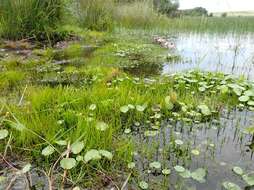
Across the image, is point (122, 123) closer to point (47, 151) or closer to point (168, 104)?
point (168, 104)

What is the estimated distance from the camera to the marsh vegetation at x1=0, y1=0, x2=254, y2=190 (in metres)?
1.89

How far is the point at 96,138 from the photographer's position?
215 cm

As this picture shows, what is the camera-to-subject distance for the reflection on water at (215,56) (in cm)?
500

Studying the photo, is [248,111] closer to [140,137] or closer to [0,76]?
[140,137]

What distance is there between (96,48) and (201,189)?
5.09m

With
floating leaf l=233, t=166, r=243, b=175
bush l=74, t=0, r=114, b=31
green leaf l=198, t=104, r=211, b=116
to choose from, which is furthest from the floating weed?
bush l=74, t=0, r=114, b=31

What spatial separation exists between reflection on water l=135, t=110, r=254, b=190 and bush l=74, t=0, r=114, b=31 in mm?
6923

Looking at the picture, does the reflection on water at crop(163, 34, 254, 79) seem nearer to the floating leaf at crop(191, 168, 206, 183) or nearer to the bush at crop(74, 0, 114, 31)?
the bush at crop(74, 0, 114, 31)

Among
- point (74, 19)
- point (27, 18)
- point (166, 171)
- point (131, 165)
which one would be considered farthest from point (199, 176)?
point (74, 19)

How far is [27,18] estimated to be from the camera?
21.4 feet

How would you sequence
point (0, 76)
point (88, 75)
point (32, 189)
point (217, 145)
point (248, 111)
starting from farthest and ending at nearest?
1. point (88, 75)
2. point (0, 76)
3. point (248, 111)
4. point (217, 145)
5. point (32, 189)

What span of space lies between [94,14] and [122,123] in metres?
7.05

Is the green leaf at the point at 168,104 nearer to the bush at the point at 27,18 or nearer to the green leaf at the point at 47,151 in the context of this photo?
the green leaf at the point at 47,151

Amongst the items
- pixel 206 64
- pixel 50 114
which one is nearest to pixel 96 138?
pixel 50 114
